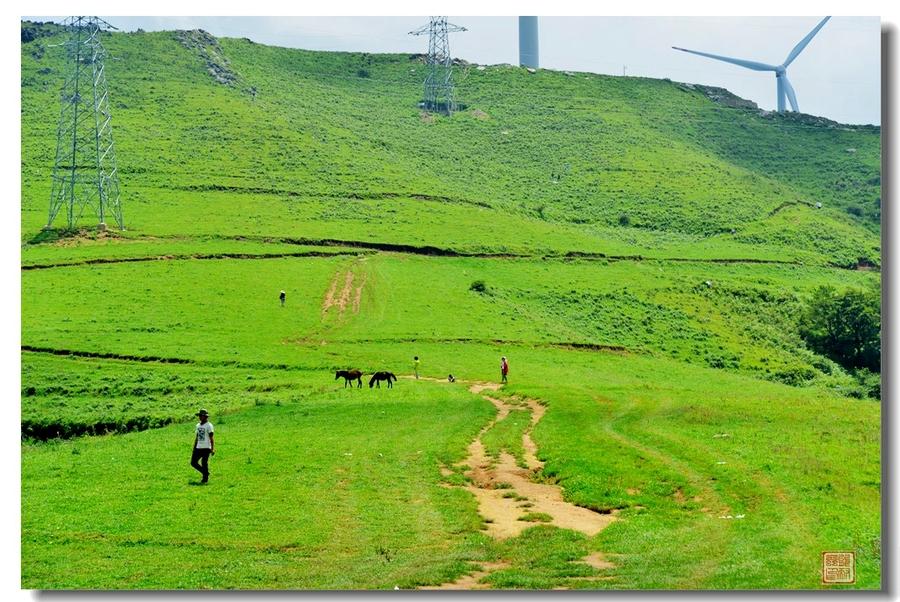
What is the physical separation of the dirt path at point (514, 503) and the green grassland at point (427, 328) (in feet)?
1.44

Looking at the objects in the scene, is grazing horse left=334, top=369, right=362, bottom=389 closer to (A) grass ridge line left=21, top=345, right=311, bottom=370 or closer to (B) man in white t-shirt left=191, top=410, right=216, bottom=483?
(A) grass ridge line left=21, top=345, right=311, bottom=370

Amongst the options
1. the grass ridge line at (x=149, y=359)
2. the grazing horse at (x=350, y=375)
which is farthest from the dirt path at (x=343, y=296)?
the grazing horse at (x=350, y=375)

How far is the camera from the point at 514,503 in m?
29.7

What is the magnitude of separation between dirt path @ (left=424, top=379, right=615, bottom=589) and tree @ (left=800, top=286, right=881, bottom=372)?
171 ft

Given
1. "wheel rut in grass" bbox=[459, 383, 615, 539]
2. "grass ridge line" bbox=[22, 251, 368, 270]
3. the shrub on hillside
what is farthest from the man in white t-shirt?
the shrub on hillside

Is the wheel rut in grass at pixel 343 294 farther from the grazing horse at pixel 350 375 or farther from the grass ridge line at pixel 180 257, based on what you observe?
the grazing horse at pixel 350 375

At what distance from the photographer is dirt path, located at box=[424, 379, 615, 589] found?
26391 mm

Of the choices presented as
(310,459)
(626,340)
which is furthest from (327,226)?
(310,459)

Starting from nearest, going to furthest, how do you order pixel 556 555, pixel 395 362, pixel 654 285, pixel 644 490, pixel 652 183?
pixel 556 555, pixel 644 490, pixel 395 362, pixel 654 285, pixel 652 183

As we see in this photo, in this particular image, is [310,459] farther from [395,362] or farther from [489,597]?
[395,362]

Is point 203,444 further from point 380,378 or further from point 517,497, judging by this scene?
point 380,378

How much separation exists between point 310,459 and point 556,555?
1240 cm

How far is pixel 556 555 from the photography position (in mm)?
25016

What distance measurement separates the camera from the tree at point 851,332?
8244 centimetres
